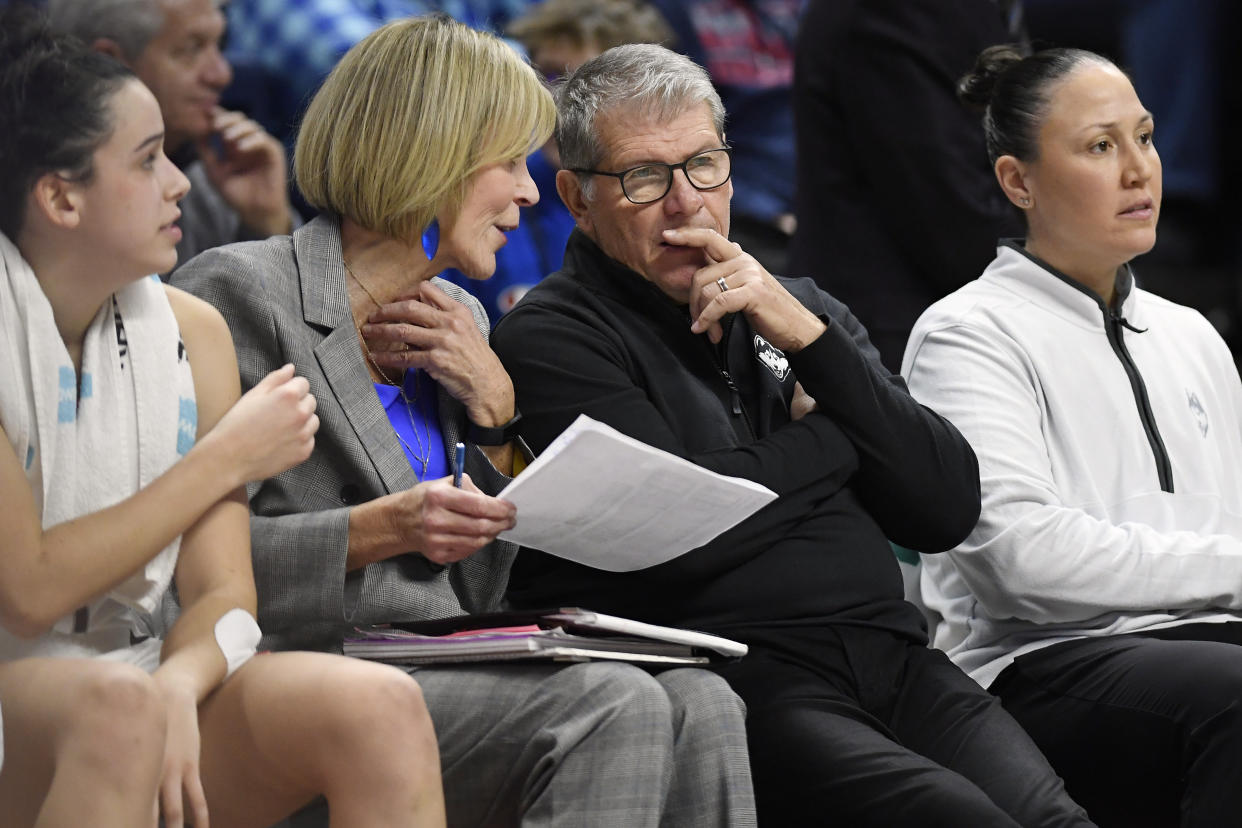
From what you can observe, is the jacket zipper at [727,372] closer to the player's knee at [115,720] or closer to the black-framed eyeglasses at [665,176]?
the black-framed eyeglasses at [665,176]

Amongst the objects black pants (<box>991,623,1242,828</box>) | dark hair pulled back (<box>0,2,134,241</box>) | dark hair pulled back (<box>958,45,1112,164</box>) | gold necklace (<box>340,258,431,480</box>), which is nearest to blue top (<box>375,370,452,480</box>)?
gold necklace (<box>340,258,431,480</box>)

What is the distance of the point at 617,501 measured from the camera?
1999 millimetres

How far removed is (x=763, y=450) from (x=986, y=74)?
3.52 feet

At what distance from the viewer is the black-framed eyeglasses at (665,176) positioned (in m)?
2.40

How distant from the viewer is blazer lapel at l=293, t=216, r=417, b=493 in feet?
7.06

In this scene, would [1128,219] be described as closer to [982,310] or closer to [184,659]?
[982,310]

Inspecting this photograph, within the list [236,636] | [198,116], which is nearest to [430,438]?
[236,636]

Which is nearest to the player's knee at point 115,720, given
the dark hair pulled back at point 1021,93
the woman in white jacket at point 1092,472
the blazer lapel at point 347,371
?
the blazer lapel at point 347,371

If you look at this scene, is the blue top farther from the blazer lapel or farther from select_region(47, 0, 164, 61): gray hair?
select_region(47, 0, 164, 61): gray hair

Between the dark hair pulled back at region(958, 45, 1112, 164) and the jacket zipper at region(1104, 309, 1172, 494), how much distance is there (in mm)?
326

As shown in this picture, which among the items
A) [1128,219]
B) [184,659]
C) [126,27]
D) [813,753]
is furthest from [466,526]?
[126,27]

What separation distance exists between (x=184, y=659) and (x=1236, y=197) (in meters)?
4.97

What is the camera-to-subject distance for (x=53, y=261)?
1758 millimetres

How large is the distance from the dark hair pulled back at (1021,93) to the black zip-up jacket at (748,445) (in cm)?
62
